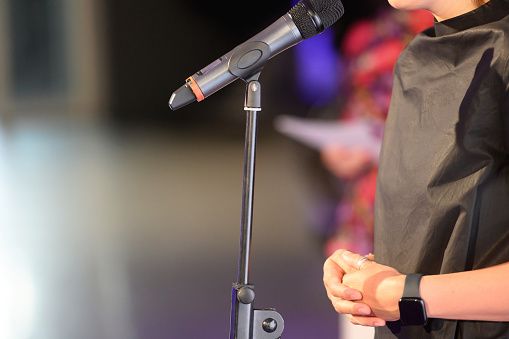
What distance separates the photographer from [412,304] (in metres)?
0.80

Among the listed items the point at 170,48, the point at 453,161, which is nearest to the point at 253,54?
the point at 453,161

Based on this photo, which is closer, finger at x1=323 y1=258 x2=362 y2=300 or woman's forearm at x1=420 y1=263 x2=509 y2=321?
woman's forearm at x1=420 y1=263 x2=509 y2=321

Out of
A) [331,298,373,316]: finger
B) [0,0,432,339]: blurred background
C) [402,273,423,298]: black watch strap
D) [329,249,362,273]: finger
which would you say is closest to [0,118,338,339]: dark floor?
[0,0,432,339]: blurred background

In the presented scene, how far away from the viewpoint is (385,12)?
2350mm

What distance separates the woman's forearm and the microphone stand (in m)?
0.27

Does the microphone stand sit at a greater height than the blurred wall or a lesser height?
lesser

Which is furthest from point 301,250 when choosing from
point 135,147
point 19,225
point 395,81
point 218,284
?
point 395,81

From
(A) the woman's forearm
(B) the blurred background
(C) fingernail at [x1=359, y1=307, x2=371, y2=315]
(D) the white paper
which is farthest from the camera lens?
(D) the white paper

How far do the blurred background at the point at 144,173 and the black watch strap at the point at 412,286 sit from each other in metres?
1.50

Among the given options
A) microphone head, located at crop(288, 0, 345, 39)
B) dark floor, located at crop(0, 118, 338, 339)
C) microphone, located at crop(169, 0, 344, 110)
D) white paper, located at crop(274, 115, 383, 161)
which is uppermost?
microphone head, located at crop(288, 0, 345, 39)

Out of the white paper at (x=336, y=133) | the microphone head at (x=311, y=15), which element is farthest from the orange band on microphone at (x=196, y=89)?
the white paper at (x=336, y=133)

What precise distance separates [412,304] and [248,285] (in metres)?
0.28

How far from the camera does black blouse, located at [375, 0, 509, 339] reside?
2.75 ft

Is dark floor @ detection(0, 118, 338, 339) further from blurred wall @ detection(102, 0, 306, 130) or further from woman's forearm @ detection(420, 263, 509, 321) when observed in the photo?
woman's forearm @ detection(420, 263, 509, 321)
